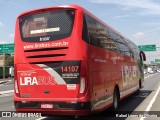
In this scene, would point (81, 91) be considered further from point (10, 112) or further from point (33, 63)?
point (10, 112)

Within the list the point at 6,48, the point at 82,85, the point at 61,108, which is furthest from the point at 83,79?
the point at 6,48

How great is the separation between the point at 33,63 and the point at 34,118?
2664 millimetres

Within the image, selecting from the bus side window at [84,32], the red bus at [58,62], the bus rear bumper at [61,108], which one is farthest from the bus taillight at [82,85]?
the bus side window at [84,32]

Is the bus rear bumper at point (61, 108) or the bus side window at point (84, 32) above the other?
the bus side window at point (84, 32)

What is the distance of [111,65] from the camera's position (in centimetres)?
1207

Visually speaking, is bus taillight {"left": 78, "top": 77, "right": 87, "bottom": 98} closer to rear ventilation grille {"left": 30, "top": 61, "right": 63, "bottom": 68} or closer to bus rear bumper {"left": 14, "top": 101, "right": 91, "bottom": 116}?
bus rear bumper {"left": 14, "top": 101, "right": 91, "bottom": 116}

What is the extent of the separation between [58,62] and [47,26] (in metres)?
1.16

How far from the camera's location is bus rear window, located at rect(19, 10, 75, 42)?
31.2 ft

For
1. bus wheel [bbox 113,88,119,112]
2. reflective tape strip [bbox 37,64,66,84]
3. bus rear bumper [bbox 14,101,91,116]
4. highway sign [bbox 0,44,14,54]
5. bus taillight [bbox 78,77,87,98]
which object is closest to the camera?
bus rear bumper [bbox 14,101,91,116]

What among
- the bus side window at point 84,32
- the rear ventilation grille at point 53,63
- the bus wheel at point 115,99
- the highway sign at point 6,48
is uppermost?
the highway sign at point 6,48

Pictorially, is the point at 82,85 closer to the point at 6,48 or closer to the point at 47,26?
the point at 47,26

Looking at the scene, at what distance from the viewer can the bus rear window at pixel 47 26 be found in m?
9.51

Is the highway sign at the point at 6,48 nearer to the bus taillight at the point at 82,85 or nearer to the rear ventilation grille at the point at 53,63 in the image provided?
the rear ventilation grille at the point at 53,63

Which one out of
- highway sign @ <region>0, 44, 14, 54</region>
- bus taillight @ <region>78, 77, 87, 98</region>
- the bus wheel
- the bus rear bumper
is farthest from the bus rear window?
highway sign @ <region>0, 44, 14, 54</region>
